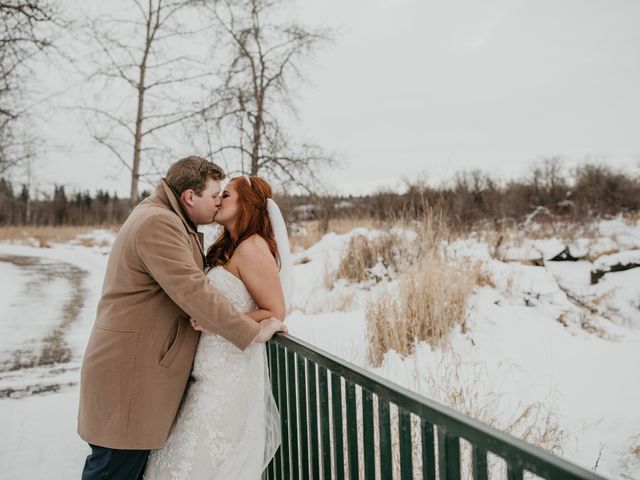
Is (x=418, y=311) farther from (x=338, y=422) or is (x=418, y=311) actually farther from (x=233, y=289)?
(x=338, y=422)

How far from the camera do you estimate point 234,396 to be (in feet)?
7.54

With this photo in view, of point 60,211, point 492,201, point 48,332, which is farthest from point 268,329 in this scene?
point 60,211

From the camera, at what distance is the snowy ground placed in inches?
146

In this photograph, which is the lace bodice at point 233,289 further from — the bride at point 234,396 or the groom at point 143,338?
the groom at point 143,338

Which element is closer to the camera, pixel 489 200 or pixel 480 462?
pixel 480 462

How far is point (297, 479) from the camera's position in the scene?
7.35 feet

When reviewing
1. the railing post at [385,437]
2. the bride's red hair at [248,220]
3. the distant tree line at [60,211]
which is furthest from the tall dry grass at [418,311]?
the distant tree line at [60,211]

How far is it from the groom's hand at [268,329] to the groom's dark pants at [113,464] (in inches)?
30.8

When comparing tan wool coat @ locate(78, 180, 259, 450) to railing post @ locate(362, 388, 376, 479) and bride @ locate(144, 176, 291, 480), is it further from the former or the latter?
railing post @ locate(362, 388, 376, 479)

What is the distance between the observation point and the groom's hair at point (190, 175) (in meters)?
2.54

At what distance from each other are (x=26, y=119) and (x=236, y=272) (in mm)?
10338

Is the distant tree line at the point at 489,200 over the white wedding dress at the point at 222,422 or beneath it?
over

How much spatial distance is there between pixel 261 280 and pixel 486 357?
3.60 meters

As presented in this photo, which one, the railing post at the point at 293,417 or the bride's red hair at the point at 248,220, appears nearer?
the railing post at the point at 293,417
